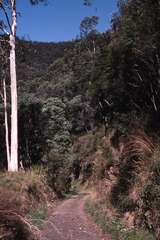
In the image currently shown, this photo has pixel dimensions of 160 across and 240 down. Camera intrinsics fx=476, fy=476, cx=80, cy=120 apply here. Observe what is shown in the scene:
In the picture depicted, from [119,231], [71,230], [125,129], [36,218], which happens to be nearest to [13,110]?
[125,129]

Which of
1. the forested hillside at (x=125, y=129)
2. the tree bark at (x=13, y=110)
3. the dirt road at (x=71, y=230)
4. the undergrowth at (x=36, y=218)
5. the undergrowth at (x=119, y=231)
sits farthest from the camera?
the tree bark at (x=13, y=110)

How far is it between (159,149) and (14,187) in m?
7.38

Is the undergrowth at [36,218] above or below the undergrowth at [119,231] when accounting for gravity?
below

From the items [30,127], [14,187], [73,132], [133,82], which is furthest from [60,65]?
[14,187]

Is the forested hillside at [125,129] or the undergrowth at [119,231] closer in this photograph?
the undergrowth at [119,231]

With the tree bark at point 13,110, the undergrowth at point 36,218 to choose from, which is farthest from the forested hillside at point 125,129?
the tree bark at point 13,110

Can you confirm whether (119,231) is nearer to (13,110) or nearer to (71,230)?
(71,230)

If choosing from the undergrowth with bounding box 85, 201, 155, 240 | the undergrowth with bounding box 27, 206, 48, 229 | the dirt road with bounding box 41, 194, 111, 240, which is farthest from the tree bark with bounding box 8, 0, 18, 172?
the undergrowth with bounding box 85, 201, 155, 240

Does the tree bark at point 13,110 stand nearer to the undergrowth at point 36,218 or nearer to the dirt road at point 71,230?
the undergrowth at point 36,218

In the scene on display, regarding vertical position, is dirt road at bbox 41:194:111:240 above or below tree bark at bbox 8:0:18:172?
below

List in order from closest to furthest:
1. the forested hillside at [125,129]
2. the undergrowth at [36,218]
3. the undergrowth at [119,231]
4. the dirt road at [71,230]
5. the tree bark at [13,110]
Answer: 1. the undergrowth at [119,231]
2. the dirt road at [71,230]
3. the forested hillside at [125,129]
4. the undergrowth at [36,218]
5. the tree bark at [13,110]

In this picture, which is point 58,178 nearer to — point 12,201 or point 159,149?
point 159,149

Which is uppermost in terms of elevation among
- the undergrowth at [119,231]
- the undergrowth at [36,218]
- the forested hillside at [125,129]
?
the forested hillside at [125,129]

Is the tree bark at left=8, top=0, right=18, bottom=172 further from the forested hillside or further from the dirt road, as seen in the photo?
the dirt road
